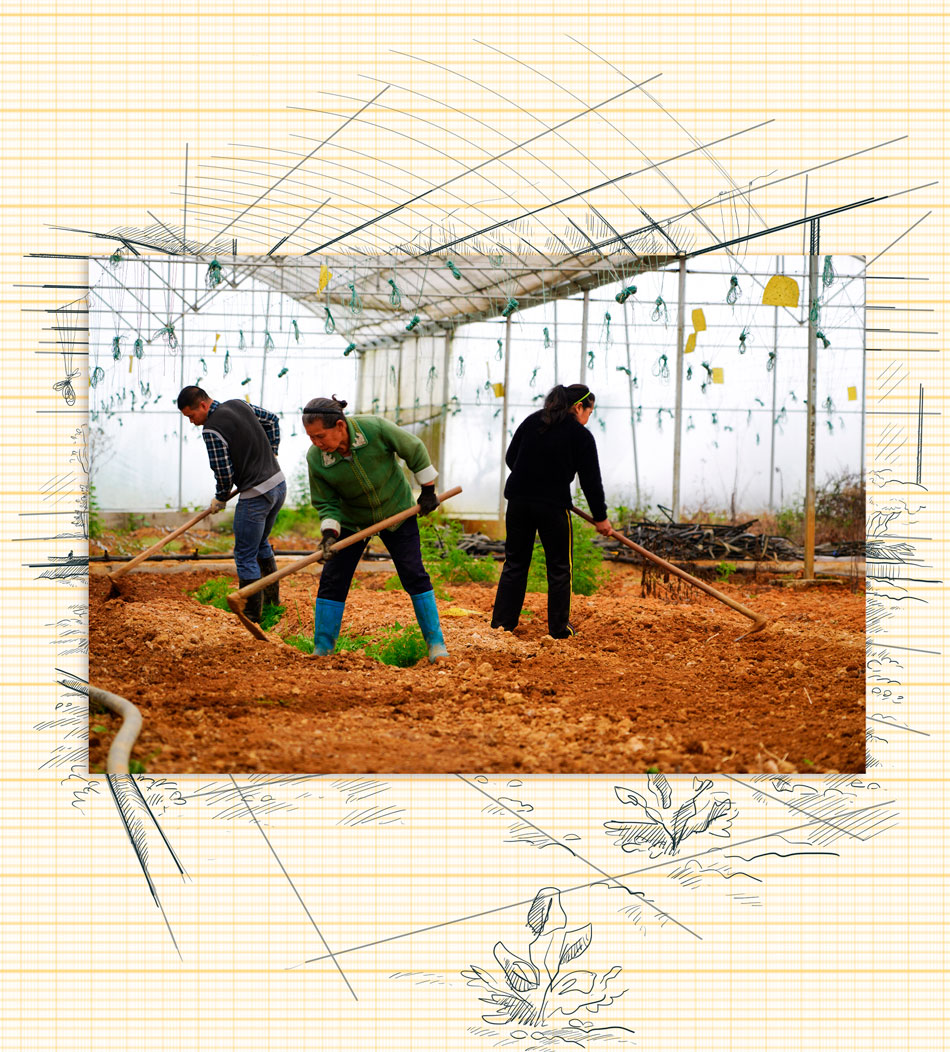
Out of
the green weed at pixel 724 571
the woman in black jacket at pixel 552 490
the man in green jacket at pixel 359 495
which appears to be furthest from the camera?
the green weed at pixel 724 571

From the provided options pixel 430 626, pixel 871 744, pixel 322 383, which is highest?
pixel 322 383

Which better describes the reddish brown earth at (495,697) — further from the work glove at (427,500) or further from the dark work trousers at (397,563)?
the work glove at (427,500)

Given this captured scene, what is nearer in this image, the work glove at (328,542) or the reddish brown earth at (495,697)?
the reddish brown earth at (495,697)

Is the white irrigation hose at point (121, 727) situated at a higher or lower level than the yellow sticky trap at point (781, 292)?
lower

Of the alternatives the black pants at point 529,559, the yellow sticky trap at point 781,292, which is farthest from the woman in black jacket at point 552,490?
the yellow sticky trap at point 781,292

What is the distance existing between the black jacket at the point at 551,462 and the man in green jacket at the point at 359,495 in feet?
2.89

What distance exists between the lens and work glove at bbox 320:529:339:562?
5078 millimetres

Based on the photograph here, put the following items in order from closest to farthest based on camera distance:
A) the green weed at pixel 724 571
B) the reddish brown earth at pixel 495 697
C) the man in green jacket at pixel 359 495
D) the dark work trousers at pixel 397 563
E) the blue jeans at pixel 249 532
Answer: the reddish brown earth at pixel 495 697 → the man in green jacket at pixel 359 495 → the dark work trousers at pixel 397 563 → the blue jeans at pixel 249 532 → the green weed at pixel 724 571

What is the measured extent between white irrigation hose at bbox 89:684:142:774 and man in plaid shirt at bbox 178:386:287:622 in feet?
5.92

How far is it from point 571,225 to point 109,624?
376 centimetres

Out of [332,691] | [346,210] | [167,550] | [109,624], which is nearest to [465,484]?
[167,550]

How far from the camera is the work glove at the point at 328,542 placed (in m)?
5.08

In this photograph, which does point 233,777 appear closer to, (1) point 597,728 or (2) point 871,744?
(1) point 597,728

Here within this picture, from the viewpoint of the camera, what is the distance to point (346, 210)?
649cm
